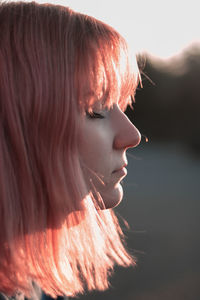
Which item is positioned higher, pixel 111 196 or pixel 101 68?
pixel 101 68

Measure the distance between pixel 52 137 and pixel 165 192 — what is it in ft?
12.4

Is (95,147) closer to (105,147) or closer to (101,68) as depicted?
(105,147)

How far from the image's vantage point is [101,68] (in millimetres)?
792

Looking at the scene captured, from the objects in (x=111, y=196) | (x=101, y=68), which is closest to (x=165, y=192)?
(x=111, y=196)

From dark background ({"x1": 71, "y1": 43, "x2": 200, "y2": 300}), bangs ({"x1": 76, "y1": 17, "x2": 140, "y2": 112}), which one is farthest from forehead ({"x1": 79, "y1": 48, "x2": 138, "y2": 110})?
dark background ({"x1": 71, "y1": 43, "x2": 200, "y2": 300})

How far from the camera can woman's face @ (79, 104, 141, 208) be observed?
0.81 metres

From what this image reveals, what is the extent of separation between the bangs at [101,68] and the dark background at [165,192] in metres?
0.28

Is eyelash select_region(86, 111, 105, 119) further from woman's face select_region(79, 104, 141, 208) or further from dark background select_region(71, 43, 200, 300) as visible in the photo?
dark background select_region(71, 43, 200, 300)

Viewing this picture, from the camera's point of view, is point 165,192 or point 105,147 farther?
point 165,192

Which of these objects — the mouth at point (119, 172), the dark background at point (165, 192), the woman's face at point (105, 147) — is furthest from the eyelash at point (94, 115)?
the dark background at point (165, 192)

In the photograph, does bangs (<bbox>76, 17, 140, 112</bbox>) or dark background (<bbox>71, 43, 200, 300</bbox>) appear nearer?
bangs (<bbox>76, 17, 140, 112</bbox>)

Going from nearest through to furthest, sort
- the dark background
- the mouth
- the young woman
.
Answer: the young woman → the mouth → the dark background

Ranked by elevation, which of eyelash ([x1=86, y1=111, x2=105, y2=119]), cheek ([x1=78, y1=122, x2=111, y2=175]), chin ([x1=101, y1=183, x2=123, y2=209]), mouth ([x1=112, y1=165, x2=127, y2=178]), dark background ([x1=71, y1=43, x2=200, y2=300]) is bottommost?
dark background ([x1=71, y1=43, x2=200, y2=300])

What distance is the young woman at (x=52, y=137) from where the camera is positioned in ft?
2.49
